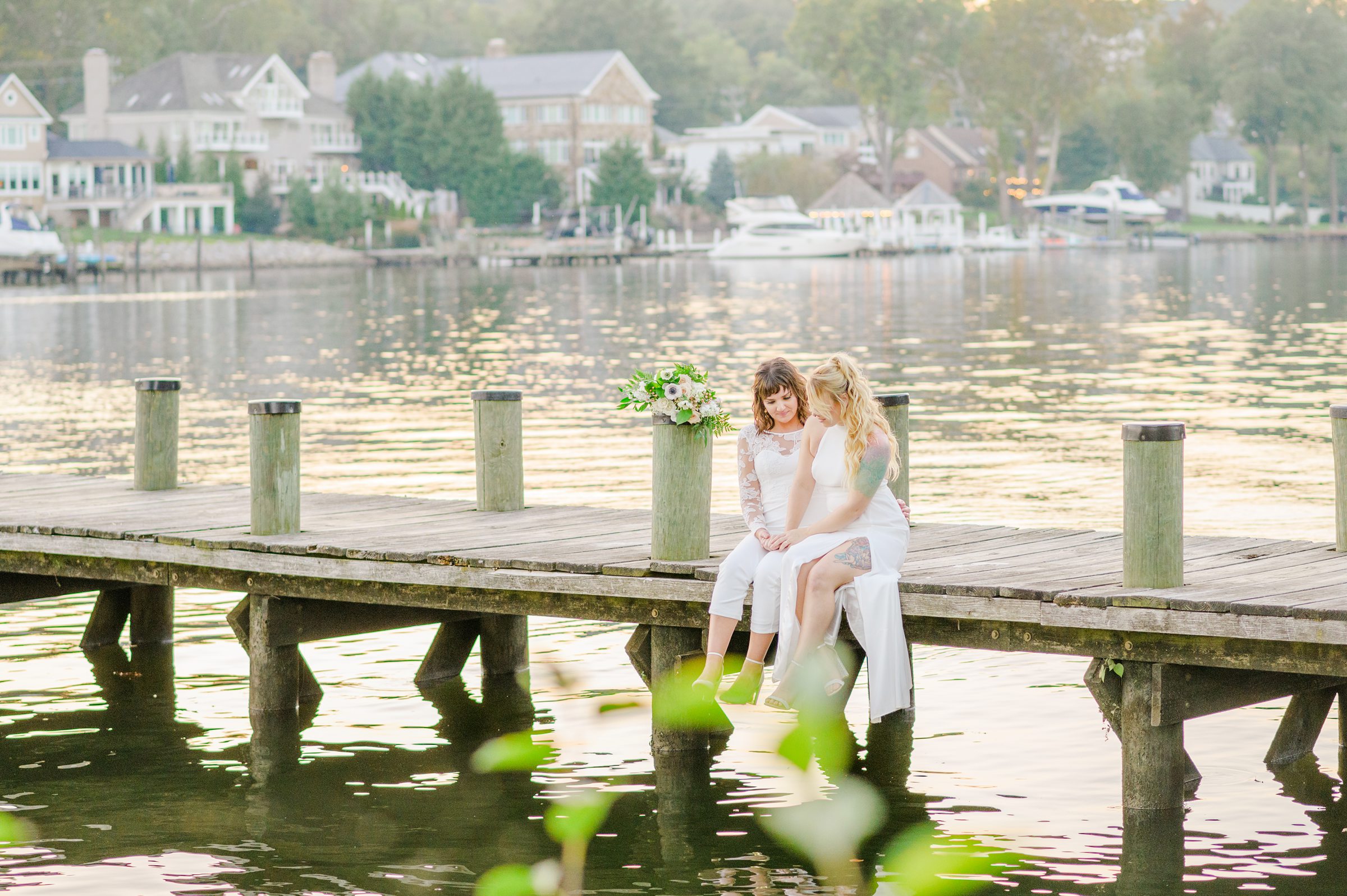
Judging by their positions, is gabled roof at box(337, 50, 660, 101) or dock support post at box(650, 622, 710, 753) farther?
gabled roof at box(337, 50, 660, 101)

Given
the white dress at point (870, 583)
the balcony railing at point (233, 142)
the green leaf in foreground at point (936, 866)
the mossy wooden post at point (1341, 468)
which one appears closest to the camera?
the green leaf in foreground at point (936, 866)

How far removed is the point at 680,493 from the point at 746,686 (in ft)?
3.81

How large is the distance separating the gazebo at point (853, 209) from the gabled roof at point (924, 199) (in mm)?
959

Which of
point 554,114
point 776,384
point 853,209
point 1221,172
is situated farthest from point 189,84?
point 776,384

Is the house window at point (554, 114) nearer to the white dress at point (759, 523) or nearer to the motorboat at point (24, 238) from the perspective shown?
the motorboat at point (24, 238)

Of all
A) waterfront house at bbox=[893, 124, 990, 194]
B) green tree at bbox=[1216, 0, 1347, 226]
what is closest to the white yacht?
waterfront house at bbox=[893, 124, 990, 194]

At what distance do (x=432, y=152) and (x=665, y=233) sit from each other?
→ 17763 mm

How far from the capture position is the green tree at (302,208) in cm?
10525

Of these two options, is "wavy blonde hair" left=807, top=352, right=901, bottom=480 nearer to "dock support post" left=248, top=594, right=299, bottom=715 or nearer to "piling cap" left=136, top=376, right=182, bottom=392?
"dock support post" left=248, top=594, right=299, bottom=715

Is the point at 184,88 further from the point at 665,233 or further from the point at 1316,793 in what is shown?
the point at 1316,793

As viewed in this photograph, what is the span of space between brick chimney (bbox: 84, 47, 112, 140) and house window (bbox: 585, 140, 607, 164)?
3068 cm

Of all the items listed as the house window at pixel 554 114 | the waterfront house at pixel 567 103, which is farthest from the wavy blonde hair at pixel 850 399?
the house window at pixel 554 114

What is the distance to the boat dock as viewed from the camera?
8789 mm

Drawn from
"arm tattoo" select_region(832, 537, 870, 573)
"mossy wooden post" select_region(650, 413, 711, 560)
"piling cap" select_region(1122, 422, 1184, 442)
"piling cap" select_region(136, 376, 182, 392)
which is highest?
"piling cap" select_region(136, 376, 182, 392)
